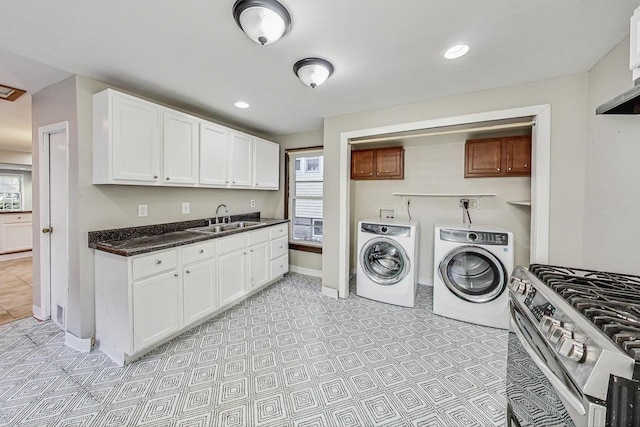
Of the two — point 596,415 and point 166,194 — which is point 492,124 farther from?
point 166,194

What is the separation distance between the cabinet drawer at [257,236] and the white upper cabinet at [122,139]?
1.22 metres

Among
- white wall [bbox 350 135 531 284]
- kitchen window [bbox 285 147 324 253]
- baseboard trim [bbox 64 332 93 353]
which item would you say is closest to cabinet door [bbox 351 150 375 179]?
white wall [bbox 350 135 531 284]

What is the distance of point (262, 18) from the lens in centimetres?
134

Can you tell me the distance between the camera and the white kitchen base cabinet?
1.92 m

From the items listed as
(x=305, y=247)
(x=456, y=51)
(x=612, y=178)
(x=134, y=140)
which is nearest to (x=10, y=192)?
(x=134, y=140)

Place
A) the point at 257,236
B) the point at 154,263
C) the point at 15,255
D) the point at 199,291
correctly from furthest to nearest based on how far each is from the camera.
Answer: the point at 15,255 < the point at 257,236 < the point at 199,291 < the point at 154,263

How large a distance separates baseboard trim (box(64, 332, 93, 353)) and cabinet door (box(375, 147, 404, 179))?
11.8 feet

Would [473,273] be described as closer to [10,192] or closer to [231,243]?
[231,243]

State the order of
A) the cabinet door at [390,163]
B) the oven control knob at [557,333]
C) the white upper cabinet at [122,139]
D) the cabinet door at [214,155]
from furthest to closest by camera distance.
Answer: the cabinet door at [390,163]
the cabinet door at [214,155]
the white upper cabinet at [122,139]
the oven control knob at [557,333]

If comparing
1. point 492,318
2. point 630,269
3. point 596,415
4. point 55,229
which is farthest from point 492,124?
point 55,229

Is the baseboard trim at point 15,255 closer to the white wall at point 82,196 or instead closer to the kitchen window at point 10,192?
the kitchen window at point 10,192

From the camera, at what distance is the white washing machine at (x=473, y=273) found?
2.43 meters

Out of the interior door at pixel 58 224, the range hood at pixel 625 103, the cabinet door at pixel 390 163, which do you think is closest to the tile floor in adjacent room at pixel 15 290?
the interior door at pixel 58 224

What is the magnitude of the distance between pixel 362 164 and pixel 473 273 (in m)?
1.99
